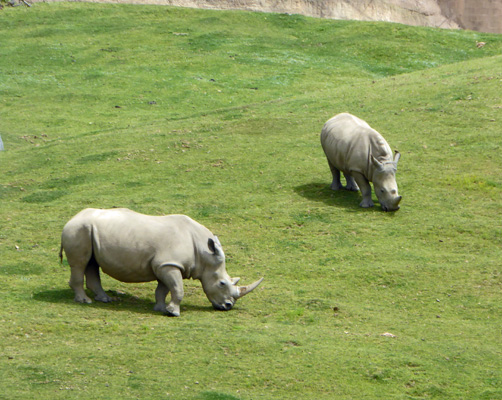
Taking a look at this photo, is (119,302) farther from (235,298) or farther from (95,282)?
(235,298)

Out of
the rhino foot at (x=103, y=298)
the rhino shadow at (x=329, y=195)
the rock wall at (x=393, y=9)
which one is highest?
the rock wall at (x=393, y=9)

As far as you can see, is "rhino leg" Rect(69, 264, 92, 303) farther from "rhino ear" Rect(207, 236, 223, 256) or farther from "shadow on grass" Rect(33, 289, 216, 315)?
"rhino ear" Rect(207, 236, 223, 256)

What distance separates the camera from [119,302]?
436 inches

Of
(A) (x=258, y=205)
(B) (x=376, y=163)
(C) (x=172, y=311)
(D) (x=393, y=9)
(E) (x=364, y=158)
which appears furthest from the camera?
(D) (x=393, y=9)

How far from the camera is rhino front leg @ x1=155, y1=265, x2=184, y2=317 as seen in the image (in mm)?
10430

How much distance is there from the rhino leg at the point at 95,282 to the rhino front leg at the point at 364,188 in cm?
658

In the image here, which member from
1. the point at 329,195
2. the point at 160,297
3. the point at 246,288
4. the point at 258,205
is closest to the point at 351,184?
the point at 329,195

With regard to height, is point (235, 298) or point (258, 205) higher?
point (235, 298)

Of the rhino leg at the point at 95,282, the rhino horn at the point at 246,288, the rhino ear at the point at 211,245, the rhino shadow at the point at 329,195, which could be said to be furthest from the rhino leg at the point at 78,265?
the rhino shadow at the point at 329,195

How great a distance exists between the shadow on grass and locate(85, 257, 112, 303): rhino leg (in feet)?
0.27

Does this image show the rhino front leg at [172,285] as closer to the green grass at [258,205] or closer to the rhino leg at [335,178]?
the green grass at [258,205]

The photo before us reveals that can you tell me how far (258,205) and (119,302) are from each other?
5445 millimetres

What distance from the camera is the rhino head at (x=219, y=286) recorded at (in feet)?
35.3

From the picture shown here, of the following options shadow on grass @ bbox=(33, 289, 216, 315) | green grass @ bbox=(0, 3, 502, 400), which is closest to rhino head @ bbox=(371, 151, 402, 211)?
green grass @ bbox=(0, 3, 502, 400)
